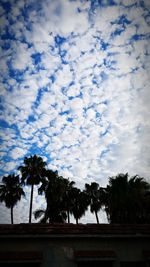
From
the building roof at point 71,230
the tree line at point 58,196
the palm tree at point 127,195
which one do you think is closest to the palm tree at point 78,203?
the tree line at point 58,196

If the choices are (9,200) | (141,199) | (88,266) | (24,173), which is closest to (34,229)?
(88,266)

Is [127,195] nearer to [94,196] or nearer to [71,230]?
→ [71,230]

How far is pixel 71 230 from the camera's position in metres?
10.6

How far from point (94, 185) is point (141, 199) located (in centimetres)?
1944

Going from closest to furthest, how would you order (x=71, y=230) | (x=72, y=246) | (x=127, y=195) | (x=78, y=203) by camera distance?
(x=72, y=246), (x=71, y=230), (x=127, y=195), (x=78, y=203)

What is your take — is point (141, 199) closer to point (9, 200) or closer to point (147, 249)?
point (147, 249)

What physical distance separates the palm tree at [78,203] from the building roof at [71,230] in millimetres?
24225

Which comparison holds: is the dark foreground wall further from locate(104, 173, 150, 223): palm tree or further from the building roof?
locate(104, 173, 150, 223): palm tree

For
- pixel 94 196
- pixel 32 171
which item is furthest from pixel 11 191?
pixel 94 196

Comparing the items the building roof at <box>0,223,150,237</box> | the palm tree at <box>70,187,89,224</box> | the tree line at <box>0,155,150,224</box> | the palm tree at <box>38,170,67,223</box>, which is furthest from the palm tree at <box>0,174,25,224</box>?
the building roof at <box>0,223,150,237</box>

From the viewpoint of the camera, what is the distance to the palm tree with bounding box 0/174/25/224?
1372 inches

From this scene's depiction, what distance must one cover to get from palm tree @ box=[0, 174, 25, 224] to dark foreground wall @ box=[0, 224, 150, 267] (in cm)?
2563

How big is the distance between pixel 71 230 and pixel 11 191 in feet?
87.8

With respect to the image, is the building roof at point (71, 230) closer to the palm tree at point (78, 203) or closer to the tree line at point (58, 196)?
the tree line at point (58, 196)
